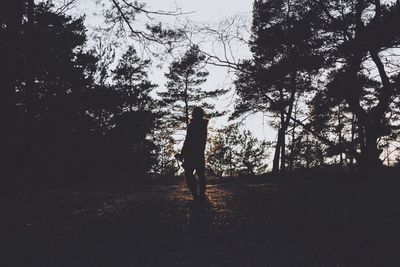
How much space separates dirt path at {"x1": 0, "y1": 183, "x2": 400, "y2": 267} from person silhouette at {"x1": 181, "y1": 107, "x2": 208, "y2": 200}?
2.18 ft

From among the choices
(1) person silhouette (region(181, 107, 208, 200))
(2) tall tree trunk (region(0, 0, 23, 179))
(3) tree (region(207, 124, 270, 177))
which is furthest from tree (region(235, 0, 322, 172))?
(3) tree (region(207, 124, 270, 177))

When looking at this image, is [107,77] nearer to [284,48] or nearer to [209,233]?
[284,48]

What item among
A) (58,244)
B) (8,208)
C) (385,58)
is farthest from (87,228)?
(385,58)

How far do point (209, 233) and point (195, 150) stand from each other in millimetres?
2773

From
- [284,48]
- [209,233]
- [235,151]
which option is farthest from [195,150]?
[235,151]

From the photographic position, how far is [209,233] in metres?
4.63

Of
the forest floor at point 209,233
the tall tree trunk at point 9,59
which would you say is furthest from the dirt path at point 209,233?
the tall tree trunk at point 9,59

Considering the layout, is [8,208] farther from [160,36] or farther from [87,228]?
[160,36]

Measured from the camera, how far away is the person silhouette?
715 centimetres

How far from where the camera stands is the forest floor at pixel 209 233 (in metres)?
3.55

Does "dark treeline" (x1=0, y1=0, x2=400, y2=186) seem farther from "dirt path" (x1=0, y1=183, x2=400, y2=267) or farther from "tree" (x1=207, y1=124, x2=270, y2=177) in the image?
"tree" (x1=207, y1=124, x2=270, y2=177)

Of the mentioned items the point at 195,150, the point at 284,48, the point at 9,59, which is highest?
the point at 284,48

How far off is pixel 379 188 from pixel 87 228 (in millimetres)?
6203

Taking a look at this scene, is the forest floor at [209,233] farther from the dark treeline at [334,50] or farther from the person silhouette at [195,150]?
the dark treeline at [334,50]
